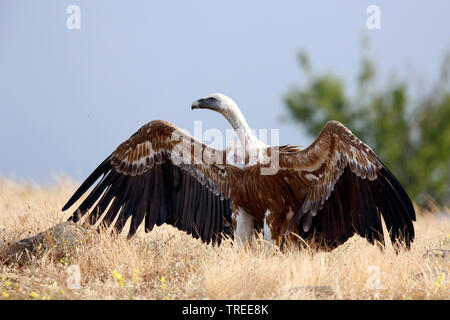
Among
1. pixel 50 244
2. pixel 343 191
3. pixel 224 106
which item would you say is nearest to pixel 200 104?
pixel 224 106

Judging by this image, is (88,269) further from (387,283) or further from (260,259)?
(387,283)

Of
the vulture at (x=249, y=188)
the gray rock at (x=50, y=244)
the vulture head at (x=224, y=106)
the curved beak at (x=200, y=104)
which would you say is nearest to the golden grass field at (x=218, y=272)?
the gray rock at (x=50, y=244)

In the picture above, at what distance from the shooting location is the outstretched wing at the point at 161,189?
290 inches

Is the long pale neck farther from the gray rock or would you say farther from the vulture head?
the gray rock

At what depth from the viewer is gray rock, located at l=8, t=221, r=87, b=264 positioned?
7129 millimetres

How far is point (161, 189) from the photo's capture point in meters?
7.61

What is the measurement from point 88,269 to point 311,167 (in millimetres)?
2821

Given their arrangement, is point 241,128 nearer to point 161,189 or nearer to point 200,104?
point 200,104

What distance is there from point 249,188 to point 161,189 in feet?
4.64

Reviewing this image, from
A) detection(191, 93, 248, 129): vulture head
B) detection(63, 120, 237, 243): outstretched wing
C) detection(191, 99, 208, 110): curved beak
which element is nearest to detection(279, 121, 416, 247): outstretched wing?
detection(191, 93, 248, 129): vulture head

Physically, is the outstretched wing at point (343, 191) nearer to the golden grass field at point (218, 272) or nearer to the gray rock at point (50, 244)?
the golden grass field at point (218, 272)

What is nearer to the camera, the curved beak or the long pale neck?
the long pale neck

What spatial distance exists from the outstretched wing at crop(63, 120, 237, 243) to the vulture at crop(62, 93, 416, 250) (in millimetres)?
13

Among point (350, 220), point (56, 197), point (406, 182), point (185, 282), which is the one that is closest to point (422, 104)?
point (406, 182)
